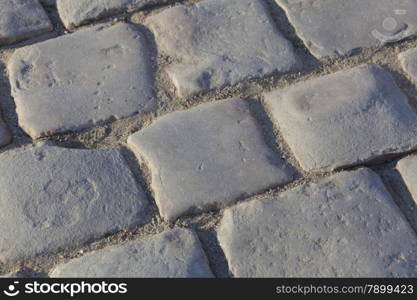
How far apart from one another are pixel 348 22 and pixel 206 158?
0.64 m

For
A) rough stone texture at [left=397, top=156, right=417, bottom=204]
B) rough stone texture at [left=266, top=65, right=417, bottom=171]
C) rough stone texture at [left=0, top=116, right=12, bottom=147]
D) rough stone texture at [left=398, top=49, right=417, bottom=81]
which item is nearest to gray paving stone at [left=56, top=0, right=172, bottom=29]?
rough stone texture at [left=0, top=116, right=12, bottom=147]

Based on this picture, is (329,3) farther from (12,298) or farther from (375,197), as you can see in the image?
(12,298)

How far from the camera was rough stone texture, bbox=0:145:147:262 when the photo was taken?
1731 mm

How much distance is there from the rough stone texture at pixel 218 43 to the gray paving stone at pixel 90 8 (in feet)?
0.26

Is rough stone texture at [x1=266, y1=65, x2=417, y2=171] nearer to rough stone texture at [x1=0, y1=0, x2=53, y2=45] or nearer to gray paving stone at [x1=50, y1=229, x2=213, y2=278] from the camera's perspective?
gray paving stone at [x1=50, y1=229, x2=213, y2=278]

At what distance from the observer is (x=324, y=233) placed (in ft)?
5.55

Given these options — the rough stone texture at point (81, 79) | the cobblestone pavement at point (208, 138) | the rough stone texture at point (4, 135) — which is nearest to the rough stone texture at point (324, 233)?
Result: the cobblestone pavement at point (208, 138)

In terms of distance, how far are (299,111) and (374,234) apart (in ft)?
1.33

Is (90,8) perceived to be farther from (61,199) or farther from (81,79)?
(61,199)

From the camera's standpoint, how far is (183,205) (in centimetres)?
177

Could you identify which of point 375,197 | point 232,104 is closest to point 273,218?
point 375,197

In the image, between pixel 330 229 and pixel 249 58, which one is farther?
pixel 249 58

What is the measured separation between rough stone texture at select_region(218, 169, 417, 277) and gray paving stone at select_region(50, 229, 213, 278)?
0.25 ft

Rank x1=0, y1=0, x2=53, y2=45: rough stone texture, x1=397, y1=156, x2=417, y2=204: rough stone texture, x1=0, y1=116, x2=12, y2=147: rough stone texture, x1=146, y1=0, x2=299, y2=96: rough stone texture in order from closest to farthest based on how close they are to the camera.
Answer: x1=397, y1=156, x2=417, y2=204: rough stone texture → x1=0, y1=116, x2=12, y2=147: rough stone texture → x1=146, y1=0, x2=299, y2=96: rough stone texture → x1=0, y1=0, x2=53, y2=45: rough stone texture
